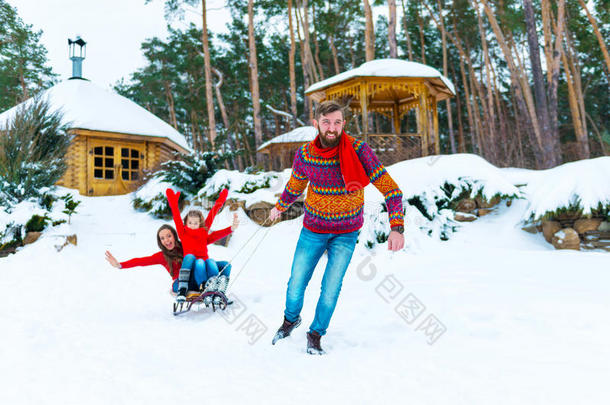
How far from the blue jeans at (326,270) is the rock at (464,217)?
4800 millimetres

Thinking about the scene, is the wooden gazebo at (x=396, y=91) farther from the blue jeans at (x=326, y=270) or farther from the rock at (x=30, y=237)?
the blue jeans at (x=326, y=270)

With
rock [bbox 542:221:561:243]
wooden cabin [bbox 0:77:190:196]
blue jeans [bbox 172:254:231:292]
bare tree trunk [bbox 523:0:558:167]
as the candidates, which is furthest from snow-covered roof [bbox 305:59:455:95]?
blue jeans [bbox 172:254:231:292]

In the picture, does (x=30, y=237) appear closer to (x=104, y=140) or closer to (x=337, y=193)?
(x=337, y=193)

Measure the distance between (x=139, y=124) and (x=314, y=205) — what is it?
13726 millimetres

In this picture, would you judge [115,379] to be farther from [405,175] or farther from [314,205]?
[405,175]

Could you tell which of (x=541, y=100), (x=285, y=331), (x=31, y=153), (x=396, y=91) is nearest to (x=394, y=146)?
(x=396, y=91)

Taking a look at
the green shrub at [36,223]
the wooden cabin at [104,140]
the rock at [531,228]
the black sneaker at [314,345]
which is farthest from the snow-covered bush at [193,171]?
the black sneaker at [314,345]

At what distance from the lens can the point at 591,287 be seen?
11.9 ft

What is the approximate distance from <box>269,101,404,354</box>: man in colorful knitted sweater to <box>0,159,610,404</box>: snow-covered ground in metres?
0.45

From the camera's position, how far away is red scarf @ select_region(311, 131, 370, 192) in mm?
2385

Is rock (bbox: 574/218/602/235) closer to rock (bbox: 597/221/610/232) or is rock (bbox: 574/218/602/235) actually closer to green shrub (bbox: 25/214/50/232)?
rock (bbox: 597/221/610/232)

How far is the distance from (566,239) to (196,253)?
5.10 m

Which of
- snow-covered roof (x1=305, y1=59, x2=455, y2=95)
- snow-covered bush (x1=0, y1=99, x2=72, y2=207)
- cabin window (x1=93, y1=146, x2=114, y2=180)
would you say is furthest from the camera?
cabin window (x1=93, y1=146, x2=114, y2=180)

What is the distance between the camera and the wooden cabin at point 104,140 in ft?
43.4
